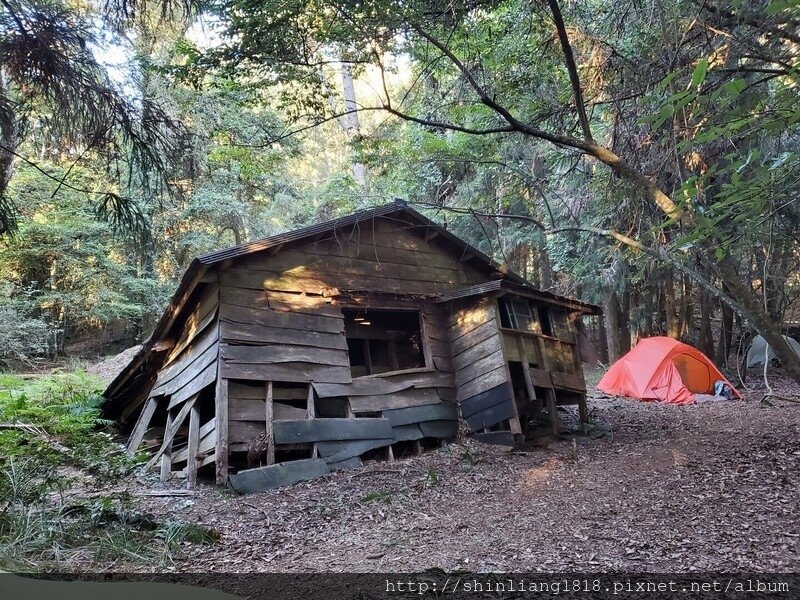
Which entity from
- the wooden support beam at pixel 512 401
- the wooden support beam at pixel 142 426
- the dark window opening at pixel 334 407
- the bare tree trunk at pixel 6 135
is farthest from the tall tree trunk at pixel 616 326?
the bare tree trunk at pixel 6 135

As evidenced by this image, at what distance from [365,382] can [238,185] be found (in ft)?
36.7

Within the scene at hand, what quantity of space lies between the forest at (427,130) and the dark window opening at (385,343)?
3721 mm

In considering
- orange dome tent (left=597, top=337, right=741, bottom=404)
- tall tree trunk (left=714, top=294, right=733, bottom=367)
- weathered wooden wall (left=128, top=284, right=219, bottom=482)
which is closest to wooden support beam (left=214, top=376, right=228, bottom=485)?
weathered wooden wall (left=128, top=284, right=219, bottom=482)

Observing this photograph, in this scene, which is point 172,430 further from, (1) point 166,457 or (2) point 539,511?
(2) point 539,511

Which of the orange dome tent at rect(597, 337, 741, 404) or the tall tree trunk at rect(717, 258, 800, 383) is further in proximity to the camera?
the orange dome tent at rect(597, 337, 741, 404)

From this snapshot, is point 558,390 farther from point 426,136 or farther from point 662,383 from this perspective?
point 426,136

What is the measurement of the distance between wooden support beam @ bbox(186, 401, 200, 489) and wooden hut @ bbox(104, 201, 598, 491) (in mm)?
22

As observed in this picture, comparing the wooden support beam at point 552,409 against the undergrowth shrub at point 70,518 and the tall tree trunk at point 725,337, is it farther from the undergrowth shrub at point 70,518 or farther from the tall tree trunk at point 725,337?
the tall tree trunk at point 725,337

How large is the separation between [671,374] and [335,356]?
32.0 feet

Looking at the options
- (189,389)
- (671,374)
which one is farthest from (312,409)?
(671,374)

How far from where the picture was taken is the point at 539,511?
539cm

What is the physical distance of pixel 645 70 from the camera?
6574 millimetres

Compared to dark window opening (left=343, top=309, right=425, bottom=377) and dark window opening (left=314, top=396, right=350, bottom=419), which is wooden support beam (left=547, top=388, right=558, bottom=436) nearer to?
dark window opening (left=343, top=309, right=425, bottom=377)

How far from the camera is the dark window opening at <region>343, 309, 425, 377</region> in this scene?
11.1m
